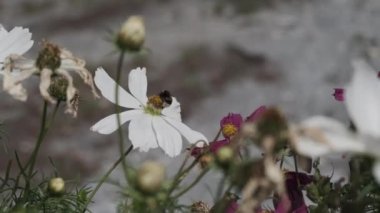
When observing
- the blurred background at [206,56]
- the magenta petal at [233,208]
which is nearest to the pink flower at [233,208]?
the magenta petal at [233,208]

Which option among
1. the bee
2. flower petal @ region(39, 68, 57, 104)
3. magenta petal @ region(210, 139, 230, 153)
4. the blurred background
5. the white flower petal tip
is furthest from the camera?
the blurred background

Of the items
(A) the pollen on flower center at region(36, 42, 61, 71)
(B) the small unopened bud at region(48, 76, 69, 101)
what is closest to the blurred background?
(B) the small unopened bud at region(48, 76, 69, 101)

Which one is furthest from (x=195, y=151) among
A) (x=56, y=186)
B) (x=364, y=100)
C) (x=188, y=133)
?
(x=364, y=100)

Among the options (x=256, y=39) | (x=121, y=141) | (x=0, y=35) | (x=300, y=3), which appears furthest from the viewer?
(x=300, y=3)

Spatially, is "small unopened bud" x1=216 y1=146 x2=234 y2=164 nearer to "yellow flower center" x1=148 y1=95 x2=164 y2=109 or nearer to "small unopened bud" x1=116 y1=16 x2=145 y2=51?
"small unopened bud" x1=116 y1=16 x2=145 y2=51

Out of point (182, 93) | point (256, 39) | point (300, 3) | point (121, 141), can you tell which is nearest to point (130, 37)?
point (121, 141)

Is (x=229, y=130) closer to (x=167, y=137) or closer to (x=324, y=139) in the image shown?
(x=167, y=137)

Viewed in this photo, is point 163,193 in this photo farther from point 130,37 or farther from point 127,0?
point 127,0

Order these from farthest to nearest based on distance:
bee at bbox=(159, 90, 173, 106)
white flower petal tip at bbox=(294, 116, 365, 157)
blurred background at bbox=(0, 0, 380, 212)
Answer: blurred background at bbox=(0, 0, 380, 212)
bee at bbox=(159, 90, 173, 106)
white flower petal tip at bbox=(294, 116, 365, 157)
